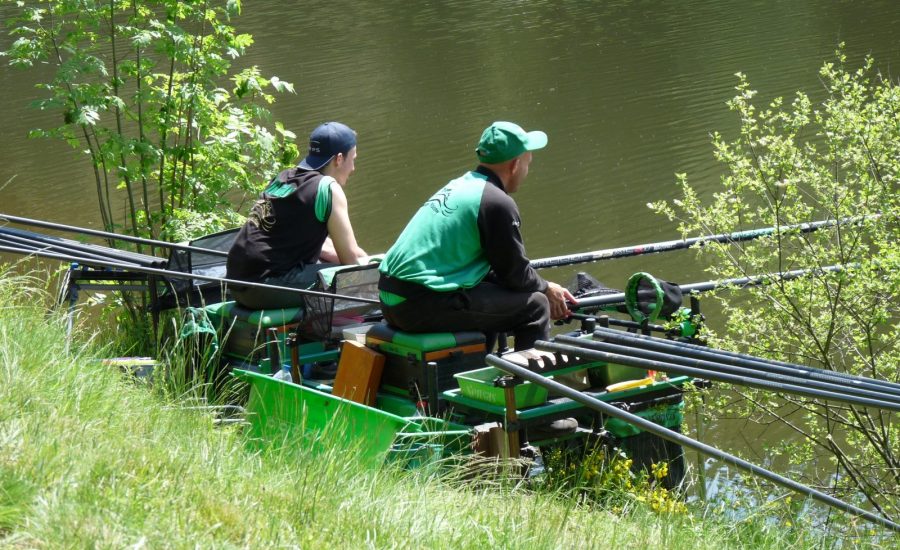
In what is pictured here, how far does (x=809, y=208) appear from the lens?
5305mm

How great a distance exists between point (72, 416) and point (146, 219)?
17.9ft

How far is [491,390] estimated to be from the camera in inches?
185

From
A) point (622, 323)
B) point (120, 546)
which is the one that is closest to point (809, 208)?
point (622, 323)

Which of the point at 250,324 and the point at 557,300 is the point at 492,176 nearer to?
the point at 557,300

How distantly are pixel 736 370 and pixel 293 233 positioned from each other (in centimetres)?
287

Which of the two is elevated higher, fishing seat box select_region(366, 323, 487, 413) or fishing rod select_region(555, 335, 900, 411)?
fishing rod select_region(555, 335, 900, 411)

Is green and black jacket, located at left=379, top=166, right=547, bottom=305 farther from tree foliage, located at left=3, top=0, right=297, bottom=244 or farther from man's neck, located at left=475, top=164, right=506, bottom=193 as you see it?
tree foliage, located at left=3, top=0, right=297, bottom=244

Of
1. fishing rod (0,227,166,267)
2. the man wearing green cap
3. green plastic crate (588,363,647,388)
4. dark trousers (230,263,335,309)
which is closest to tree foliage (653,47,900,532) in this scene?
green plastic crate (588,363,647,388)

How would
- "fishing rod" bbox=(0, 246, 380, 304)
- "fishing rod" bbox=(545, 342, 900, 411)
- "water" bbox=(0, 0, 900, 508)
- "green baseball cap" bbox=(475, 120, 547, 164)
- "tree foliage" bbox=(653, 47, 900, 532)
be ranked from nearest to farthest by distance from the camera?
1. "fishing rod" bbox=(545, 342, 900, 411)
2. "tree foliage" bbox=(653, 47, 900, 532)
3. "green baseball cap" bbox=(475, 120, 547, 164)
4. "fishing rod" bbox=(0, 246, 380, 304)
5. "water" bbox=(0, 0, 900, 508)

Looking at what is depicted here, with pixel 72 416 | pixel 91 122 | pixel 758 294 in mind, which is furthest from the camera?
pixel 91 122

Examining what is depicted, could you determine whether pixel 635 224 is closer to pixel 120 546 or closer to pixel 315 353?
pixel 315 353

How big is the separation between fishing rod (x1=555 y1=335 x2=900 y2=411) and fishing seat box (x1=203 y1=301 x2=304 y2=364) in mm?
1919

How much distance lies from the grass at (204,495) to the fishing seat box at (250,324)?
5.49 ft

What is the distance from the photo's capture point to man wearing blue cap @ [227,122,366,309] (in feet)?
19.9
